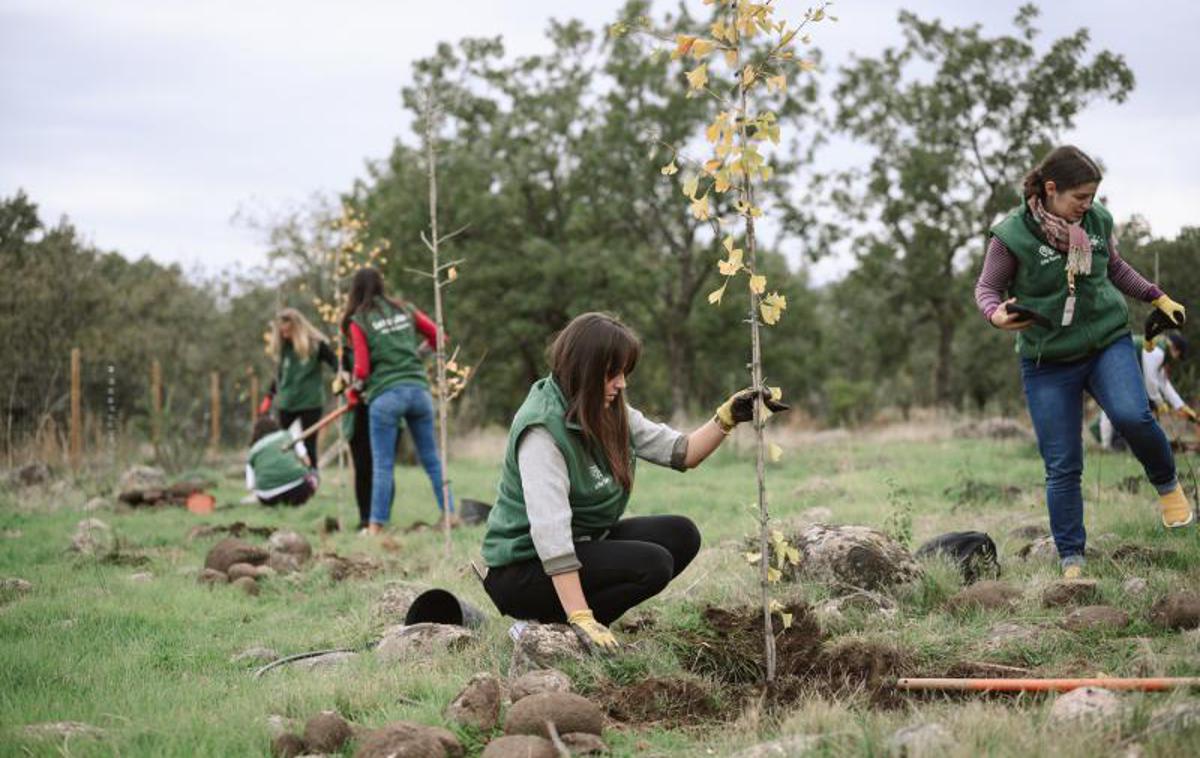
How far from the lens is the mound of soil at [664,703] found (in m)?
3.16

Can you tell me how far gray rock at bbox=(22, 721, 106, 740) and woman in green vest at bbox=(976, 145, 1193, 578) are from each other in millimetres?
3622

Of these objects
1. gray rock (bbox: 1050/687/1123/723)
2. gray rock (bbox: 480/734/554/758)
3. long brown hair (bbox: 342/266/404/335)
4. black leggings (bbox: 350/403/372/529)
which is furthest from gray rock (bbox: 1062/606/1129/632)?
black leggings (bbox: 350/403/372/529)

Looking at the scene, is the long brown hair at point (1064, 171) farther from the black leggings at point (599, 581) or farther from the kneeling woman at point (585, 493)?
the black leggings at point (599, 581)

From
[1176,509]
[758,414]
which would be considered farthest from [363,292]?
[1176,509]

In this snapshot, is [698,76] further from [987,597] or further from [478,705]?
[987,597]

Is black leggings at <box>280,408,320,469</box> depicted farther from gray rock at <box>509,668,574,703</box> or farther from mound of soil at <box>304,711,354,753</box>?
mound of soil at <box>304,711,354,753</box>

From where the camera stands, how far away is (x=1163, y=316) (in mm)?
4598

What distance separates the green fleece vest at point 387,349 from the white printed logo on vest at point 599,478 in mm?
4087

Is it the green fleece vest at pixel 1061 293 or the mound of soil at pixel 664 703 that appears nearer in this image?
the mound of soil at pixel 664 703

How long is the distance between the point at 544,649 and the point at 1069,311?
8.77 feet

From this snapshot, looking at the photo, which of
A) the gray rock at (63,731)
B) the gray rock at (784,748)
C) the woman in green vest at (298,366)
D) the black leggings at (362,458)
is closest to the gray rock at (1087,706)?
the gray rock at (784,748)

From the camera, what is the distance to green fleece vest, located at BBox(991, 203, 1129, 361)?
14.7 feet

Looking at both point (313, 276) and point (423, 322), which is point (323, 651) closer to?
point (423, 322)

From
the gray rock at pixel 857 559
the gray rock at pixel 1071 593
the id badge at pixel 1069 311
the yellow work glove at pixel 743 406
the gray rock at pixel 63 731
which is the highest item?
the id badge at pixel 1069 311
